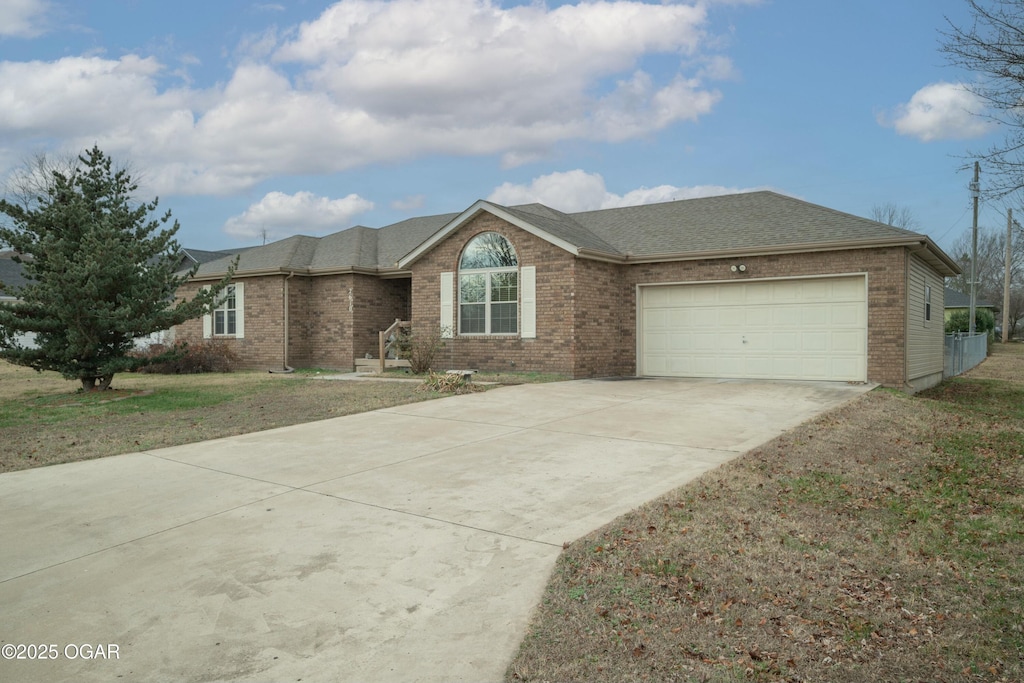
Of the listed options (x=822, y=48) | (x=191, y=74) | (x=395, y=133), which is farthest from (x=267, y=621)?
(x=395, y=133)

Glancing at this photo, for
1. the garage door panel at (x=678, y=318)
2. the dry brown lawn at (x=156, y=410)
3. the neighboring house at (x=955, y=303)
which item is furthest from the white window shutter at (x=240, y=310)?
the neighboring house at (x=955, y=303)

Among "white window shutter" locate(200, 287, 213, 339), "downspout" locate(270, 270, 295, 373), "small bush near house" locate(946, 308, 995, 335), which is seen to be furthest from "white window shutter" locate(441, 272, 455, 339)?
"small bush near house" locate(946, 308, 995, 335)

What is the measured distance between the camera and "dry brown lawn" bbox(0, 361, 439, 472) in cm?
888

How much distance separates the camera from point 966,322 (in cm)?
4141

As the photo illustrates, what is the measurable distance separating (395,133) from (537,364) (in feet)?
42.9

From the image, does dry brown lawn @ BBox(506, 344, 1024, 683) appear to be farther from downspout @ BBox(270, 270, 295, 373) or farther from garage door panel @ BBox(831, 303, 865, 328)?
downspout @ BBox(270, 270, 295, 373)

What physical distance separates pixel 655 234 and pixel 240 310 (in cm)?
1337

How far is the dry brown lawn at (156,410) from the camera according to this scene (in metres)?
8.88

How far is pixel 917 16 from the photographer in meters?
9.98

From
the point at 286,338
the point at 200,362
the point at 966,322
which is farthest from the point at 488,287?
the point at 966,322

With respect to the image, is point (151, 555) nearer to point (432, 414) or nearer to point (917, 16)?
point (432, 414)

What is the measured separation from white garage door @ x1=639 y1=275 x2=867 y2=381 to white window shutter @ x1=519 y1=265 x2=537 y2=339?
9.36 ft

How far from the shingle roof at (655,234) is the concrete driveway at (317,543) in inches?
286

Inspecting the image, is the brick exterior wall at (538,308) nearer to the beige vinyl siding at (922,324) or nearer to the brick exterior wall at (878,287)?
the brick exterior wall at (878,287)
